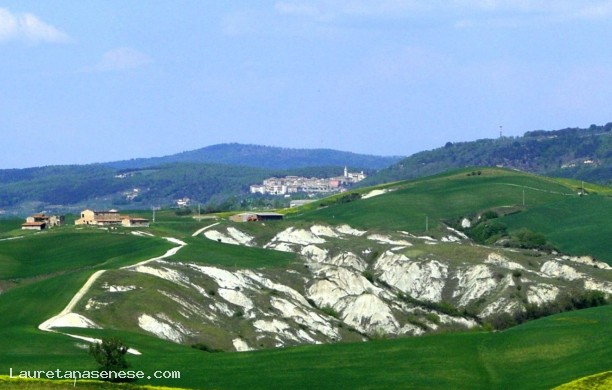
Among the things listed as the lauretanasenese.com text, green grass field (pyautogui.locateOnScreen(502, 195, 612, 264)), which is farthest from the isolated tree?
green grass field (pyautogui.locateOnScreen(502, 195, 612, 264))

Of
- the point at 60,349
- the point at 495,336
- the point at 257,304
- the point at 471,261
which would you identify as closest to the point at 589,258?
the point at 471,261

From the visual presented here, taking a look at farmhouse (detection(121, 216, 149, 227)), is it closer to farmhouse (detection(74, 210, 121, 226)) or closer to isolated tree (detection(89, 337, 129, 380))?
farmhouse (detection(74, 210, 121, 226))

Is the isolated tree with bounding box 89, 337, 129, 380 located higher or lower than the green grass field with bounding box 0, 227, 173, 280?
higher

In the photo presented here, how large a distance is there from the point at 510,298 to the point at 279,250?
40.3 metres

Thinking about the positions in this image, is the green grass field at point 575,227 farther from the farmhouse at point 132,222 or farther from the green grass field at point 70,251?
the green grass field at point 70,251

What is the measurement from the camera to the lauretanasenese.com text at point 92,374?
207ft

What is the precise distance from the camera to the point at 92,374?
66.1 metres

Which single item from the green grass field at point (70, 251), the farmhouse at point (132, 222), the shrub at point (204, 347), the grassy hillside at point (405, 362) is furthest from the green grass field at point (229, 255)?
the grassy hillside at point (405, 362)

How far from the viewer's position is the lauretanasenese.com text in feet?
207

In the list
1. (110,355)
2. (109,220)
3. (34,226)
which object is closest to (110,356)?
(110,355)

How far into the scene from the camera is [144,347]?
3452 inches

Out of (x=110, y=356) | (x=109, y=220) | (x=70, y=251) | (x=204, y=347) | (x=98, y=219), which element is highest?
(x=110, y=356)

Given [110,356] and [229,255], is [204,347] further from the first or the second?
[229,255]

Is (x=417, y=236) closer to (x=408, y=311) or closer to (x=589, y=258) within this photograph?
(x=589, y=258)
